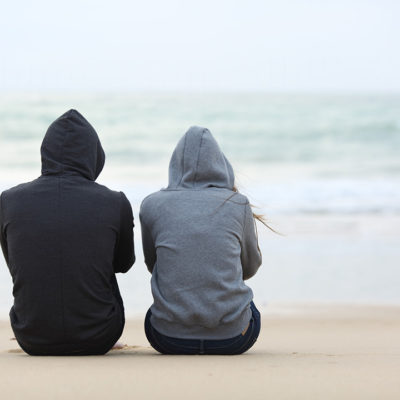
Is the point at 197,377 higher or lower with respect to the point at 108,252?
lower

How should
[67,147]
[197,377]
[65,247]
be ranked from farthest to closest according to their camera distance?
[67,147], [65,247], [197,377]

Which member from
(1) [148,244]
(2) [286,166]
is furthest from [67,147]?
(2) [286,166]

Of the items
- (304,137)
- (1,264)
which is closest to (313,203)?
(1,264)

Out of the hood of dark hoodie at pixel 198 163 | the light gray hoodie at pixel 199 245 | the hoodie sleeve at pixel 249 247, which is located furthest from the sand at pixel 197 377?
the hood of dark hoodie at pixel 198 163

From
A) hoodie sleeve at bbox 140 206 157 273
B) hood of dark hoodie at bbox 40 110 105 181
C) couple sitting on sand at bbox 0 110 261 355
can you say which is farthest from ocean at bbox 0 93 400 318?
hood of dark hoodie at bbox 40 110 105 181

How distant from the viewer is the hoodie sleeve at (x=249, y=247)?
326 centimetres

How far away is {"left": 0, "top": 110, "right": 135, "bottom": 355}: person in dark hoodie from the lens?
10.1ft

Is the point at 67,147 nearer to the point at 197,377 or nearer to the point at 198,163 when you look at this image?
the point at 198,163

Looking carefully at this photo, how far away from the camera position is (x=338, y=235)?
870 centimetres

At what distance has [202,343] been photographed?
3205mm

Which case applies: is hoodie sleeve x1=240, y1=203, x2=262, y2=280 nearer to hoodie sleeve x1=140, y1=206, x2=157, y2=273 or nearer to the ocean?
hoodie sleeve x1=140, y1=206, x2=157, y2=273

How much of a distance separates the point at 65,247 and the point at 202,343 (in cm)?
69

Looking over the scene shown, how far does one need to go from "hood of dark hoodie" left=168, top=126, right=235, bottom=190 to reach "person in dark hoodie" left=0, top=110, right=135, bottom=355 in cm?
29

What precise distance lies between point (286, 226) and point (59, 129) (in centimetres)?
658
